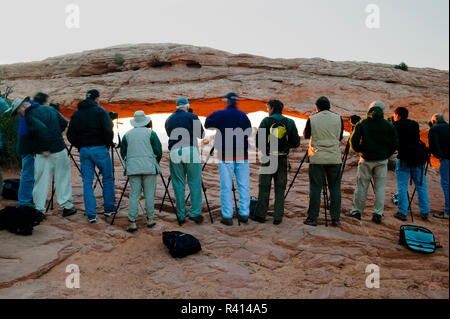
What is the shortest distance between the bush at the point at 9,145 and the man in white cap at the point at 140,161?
19.5ft

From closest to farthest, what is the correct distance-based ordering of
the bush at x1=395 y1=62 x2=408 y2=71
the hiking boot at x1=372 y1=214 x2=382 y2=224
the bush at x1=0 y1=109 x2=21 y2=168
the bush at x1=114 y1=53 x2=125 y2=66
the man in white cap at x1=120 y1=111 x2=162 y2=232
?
the man in white cap at x1=120 y1=111 x2=162 y2=232, the hiking boot at x1=372 y1=214 x2=382 y2=224, the bush at x1=0 y1=109 x2=21 y2=168, the bush at x1=395 y1=62 x2=408 y2=71, the bush at x1=114 y1=53 x2=125 y2=66

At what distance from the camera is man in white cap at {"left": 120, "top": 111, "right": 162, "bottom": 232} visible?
500 centimetres

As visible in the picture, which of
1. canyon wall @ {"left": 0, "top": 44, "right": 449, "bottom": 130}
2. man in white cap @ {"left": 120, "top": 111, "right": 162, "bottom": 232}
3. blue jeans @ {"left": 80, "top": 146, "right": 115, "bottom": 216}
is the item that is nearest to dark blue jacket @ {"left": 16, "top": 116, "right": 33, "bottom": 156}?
blue jeans @ {"left": 80, "top": 146, "right": 115, "bottom": 216}

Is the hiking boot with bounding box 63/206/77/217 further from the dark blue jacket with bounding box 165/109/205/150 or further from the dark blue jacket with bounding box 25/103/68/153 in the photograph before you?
the dark blue jacket with bounding box 165/109/205/150

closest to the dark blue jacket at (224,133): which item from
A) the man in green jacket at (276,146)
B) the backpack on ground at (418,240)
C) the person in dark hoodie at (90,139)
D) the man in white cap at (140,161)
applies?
the man in green jacket at (276,146)

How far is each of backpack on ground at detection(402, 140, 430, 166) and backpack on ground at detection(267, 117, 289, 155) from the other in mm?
2368

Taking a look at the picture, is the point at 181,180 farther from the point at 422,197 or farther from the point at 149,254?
the point at 422,197

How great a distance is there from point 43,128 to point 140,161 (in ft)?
5.77

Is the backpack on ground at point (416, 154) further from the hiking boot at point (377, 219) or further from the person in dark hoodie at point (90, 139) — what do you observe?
the person in dark hoodie at point (90, 139)

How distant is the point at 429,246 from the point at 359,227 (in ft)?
3.73

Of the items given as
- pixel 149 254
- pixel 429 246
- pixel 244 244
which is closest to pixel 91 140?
pixel 149 254

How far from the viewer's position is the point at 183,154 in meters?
5.23

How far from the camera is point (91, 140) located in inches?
205

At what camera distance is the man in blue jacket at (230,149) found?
525cm
